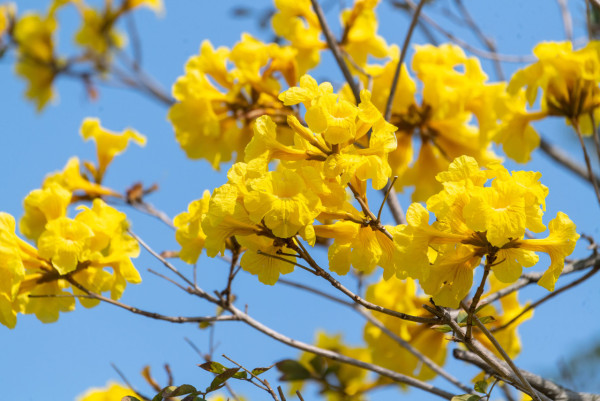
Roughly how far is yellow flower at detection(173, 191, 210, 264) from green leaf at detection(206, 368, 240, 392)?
0.59m

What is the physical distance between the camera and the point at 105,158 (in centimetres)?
302

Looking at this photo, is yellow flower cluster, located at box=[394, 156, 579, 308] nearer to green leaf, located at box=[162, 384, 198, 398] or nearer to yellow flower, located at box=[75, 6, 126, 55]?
green leaf, located at box=[162, 384, 198, 398]

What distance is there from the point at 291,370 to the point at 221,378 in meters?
1.10

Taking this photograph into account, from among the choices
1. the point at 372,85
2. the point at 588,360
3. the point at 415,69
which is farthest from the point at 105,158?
the point at 588,360

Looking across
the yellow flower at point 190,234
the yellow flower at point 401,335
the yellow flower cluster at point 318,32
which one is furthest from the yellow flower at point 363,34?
the yellow flower at point 190,234

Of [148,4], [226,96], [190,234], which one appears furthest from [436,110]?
[148,4]

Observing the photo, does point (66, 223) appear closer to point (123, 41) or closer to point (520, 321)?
point (520, 321)

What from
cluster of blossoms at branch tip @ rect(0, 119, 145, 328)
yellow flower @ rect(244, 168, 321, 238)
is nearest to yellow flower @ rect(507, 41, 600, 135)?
yellow flower @ rect(244, 168, 321, 238)

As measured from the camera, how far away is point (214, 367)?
5.49 ft

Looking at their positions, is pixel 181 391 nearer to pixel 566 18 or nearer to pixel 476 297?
pixel 476 297

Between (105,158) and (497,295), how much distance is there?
68.5 inches

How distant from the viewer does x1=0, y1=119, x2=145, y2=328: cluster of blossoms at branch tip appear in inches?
76.7

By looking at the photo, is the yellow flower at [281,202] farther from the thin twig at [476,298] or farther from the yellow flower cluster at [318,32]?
the yellow flower cluster at [318,32]

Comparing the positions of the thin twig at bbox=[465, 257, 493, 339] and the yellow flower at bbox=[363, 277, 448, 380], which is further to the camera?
the yellow flower at bbox=[363, 277, 448, 380]
